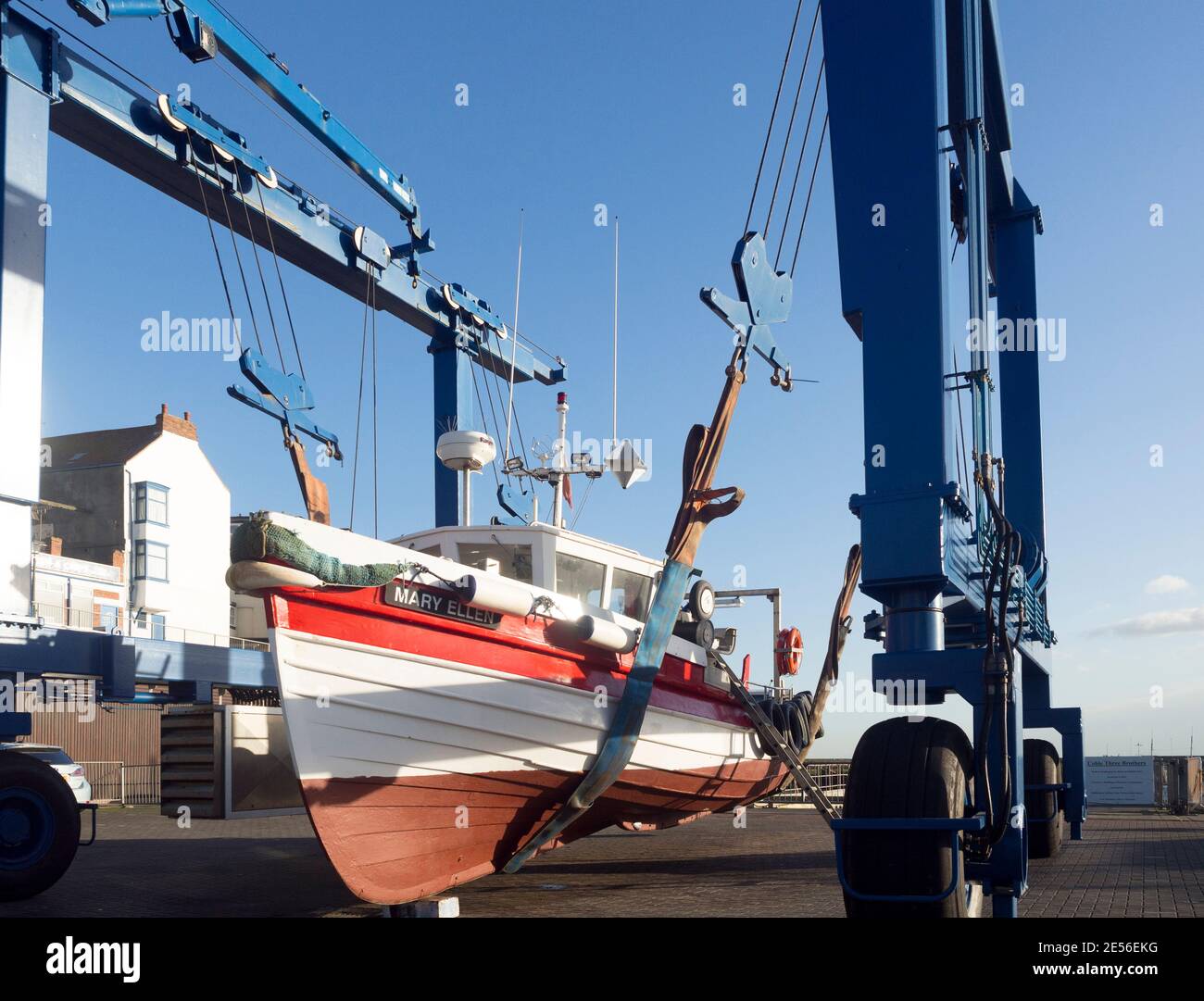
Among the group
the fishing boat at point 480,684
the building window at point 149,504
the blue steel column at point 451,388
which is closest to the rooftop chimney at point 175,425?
the building window at point 149,504

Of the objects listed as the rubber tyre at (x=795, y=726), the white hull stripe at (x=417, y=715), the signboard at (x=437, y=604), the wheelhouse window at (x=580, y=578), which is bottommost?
the rubber tyre at (x=795, y=726)

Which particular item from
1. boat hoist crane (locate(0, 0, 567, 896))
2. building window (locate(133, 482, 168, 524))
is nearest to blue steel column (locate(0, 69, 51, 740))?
boat hoist crane (locate(0, 0, 567, 896))

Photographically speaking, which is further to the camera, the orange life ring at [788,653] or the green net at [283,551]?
the orange life ring at [788,653]

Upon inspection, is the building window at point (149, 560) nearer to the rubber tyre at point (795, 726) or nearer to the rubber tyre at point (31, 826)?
the rubber tyre at point (31, 826)

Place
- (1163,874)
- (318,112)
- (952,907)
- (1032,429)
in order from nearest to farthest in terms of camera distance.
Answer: (952,907) → (1163,874) → (1032,429) → (318,112)

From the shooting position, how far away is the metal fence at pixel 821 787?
23.7 m

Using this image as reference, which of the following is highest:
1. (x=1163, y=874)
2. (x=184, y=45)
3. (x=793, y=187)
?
(x=184, y=45)

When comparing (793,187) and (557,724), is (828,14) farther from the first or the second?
(557,724)

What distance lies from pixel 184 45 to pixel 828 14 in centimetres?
841

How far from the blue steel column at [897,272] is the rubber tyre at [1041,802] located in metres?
6.30
